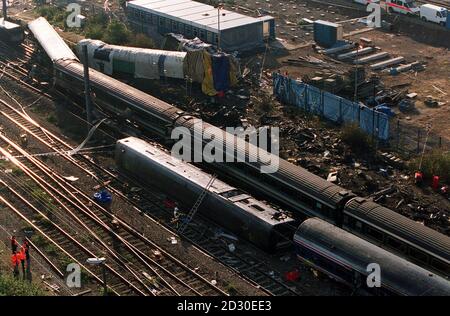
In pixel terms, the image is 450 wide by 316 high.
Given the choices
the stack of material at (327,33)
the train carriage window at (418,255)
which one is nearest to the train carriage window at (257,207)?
the train carriage window at (418,255)

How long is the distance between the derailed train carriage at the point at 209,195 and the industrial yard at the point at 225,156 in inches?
2.9

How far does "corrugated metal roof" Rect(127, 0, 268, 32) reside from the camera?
49.9 metres

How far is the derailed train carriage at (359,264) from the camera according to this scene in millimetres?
23250

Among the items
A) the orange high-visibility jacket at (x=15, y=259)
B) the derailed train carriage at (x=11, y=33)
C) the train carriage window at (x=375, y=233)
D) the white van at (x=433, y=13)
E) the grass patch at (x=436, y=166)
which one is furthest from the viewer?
the white van at (x=433, y=13)

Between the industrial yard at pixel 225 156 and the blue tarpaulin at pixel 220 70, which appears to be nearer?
the industrial yard at pixel 225 156

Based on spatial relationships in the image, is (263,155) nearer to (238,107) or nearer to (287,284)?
(287,284)

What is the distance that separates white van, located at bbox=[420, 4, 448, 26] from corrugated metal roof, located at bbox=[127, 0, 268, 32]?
11.4m

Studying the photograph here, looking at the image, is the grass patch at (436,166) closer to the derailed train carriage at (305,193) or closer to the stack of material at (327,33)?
the derailed train carriage at (305,193)

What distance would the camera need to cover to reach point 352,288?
25219 mm

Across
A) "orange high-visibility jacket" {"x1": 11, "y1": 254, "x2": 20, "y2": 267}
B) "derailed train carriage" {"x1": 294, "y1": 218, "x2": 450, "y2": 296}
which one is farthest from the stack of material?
"orange high-visibility jacket" {"x1": 11, "y1": 254, "x2": 20, "y2": 267}

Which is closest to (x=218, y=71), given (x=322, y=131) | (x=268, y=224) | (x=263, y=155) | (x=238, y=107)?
(x=238, y=107)

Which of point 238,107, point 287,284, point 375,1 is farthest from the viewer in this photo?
point 375,1

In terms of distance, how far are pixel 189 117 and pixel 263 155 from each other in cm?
517

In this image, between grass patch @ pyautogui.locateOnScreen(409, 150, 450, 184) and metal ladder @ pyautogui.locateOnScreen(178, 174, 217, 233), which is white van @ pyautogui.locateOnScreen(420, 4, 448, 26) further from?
metal ladder @ pyautogui.locateOnScreen(178, 174, 217, 233)
